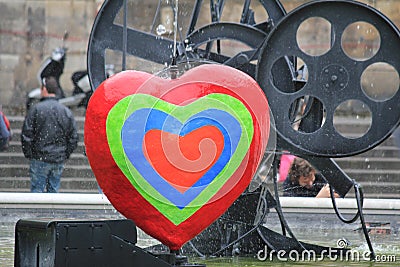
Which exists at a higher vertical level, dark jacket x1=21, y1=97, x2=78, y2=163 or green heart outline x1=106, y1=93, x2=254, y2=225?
green heart outline x1=106, y1=93, x2=254, y2=225

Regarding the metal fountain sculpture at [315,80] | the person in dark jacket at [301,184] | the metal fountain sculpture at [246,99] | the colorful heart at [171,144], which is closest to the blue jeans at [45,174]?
the person in dark jacket at [301,184]

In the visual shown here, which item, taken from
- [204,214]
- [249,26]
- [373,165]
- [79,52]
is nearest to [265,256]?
[249,26]

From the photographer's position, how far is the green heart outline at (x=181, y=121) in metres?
6.66

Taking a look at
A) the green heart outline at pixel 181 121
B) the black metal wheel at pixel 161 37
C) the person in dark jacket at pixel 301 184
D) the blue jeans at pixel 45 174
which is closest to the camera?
the green heart outline at pixel 181 121

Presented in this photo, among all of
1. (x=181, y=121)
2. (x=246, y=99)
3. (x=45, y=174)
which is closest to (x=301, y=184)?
(x=45, y=174)

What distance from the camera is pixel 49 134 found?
1391cm

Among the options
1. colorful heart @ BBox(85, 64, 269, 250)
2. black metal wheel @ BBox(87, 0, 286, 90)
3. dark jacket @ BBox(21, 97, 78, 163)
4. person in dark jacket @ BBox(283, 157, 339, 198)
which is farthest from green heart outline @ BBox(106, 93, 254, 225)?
dark jacket @ BBox(21, 97, 78, 163)

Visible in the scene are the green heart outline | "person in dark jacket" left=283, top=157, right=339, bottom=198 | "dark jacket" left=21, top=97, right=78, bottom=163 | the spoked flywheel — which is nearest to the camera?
the green heart outline

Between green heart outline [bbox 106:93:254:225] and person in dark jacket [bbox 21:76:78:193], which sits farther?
person in dark jacket [bbox 21:76:78:193]

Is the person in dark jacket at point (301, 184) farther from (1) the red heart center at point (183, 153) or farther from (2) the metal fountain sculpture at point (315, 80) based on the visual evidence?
(1) the red heart center at point (183, 153)

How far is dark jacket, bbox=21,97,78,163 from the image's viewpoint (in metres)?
13.9

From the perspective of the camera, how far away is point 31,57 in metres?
26.3

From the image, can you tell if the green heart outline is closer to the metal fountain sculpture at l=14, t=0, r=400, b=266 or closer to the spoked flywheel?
the metal fountain sculpture at l=14, t=0, r=400, b=266

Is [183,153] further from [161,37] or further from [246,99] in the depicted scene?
[161,37]
